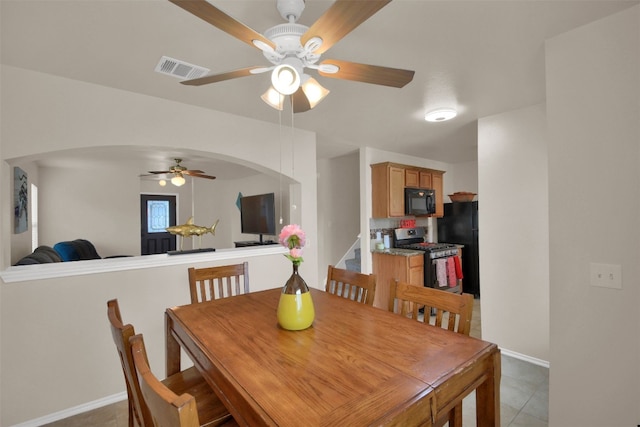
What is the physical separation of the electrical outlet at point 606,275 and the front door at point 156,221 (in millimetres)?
6973

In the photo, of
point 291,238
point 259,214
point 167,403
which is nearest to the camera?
point 167,403

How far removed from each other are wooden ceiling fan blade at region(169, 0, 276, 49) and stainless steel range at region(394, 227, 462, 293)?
3765 mm

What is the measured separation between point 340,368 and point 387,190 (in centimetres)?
343

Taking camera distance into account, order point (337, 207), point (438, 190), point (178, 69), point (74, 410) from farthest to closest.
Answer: point (337, 207)
point (438, 190)
point (74, 410)
point (178, 69)

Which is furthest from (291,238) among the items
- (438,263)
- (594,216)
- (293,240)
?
(438,263)

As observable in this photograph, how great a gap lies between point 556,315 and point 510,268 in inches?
51.3

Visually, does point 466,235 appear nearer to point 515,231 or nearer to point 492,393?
point 515,231

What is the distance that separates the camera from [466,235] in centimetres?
486

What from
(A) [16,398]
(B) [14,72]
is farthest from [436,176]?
(A) [16,398]

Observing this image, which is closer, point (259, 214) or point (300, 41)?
point (300, 41)

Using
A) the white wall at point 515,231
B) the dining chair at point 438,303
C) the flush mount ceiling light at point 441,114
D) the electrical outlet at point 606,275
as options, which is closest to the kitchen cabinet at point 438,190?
the white wall at point 515,231

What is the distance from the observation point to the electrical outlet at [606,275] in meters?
1.44

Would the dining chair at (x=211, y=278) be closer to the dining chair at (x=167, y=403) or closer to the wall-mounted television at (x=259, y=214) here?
the dining chair at (x=167, y=403)

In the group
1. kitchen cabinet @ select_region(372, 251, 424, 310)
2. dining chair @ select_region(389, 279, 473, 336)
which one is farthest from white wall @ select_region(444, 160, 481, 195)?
dining chair @ select_region(389, 279, 473, 336)
